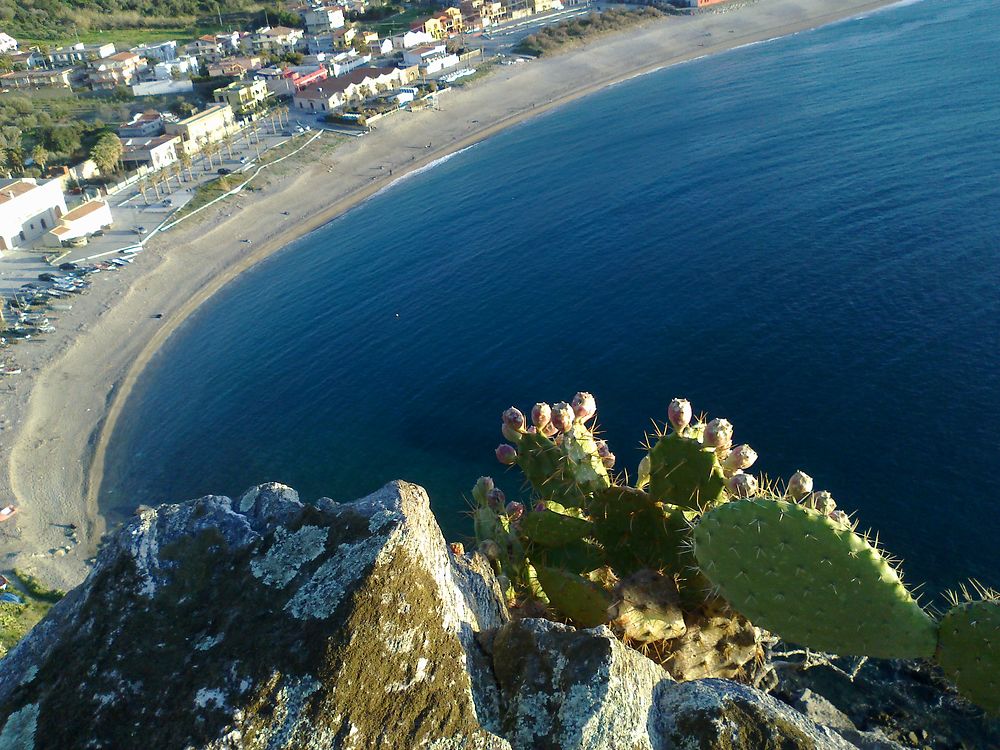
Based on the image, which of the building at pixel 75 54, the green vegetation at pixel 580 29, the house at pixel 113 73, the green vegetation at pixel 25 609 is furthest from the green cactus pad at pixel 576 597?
the building at pixel 75 54

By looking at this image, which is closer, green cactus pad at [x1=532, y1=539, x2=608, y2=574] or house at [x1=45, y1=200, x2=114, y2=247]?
green cactus pad at [x1=532, y1=539, x2=608, y2=574]

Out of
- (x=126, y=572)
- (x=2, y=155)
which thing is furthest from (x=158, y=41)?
(x=126, y=572)

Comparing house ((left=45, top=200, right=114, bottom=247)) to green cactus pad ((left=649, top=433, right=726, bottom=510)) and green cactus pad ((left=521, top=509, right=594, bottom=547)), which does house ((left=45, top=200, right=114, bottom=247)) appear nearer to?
green cactus pad ((left=521, top=509, right=594, bottom=547))

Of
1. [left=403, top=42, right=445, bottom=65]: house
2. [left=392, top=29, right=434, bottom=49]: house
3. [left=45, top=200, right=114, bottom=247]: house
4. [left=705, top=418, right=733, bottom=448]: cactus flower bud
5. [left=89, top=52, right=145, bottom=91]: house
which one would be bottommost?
[left=45, top=200, right=114, bottom=247]: house

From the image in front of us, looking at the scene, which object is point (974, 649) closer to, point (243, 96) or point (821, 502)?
point (821, 502)

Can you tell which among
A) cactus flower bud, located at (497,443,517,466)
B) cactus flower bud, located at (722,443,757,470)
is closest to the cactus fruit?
cactus flower bud, located at (722,443,757,470)

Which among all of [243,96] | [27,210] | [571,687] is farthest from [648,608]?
[243,96]
